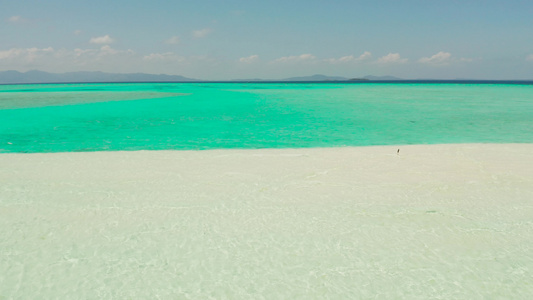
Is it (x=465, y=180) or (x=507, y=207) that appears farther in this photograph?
(x=465, y=180)

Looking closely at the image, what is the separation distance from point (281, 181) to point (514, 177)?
3.47 m

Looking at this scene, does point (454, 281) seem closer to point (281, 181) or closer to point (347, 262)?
point (347, 262)

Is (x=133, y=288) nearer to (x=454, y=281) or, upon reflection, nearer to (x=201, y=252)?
Result: (x=201, y=252)

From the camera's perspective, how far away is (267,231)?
3.38m

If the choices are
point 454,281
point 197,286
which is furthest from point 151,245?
point 454,281

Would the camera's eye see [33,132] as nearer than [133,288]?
No

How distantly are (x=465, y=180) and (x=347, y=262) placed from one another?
3.13 m

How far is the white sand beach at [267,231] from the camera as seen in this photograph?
2.54m

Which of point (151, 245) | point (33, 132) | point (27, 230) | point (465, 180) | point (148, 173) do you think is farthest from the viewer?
point (33, 132)

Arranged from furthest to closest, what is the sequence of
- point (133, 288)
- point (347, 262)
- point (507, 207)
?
point (507, 207), point (347, 262), point (133, 288)

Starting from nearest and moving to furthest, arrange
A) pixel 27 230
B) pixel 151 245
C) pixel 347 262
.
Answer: pixel 347 262 → pixel 151 245 → pixel 27 230

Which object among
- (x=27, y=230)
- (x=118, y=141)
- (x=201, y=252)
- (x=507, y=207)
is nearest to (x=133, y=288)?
(x=201, y=252)

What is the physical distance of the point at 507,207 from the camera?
3.93m

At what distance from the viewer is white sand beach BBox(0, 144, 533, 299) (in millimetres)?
2539
